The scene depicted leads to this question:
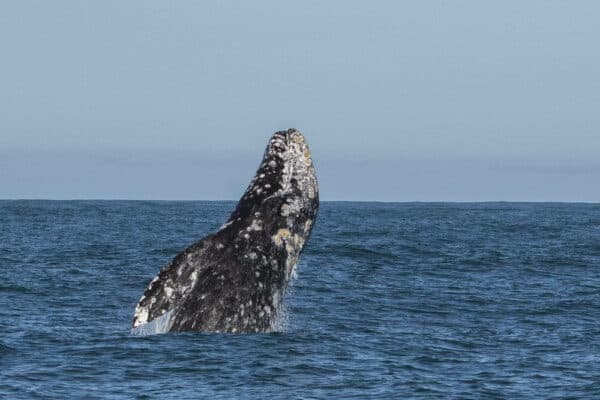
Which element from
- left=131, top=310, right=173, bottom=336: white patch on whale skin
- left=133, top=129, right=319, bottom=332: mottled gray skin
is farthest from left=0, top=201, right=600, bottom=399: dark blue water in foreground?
left=133, top=129, right=319, bottom=332: mottled gray skin

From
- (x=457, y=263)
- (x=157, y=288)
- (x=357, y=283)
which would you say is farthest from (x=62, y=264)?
(x=157, y=288)

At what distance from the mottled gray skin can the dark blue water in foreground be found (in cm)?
33

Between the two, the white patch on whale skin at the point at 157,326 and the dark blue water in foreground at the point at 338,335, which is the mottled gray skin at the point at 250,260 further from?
the dark blue water in foreground at the point at 338,335

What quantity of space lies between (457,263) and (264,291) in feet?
72.2

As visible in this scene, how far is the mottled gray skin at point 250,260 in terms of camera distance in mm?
16469

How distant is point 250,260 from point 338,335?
302 centimetres

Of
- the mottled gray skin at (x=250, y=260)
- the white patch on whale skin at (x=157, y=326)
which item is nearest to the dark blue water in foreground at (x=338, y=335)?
the white patch on whale skin at (x=157, y=326)

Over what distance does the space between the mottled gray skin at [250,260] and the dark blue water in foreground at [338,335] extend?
0.33m

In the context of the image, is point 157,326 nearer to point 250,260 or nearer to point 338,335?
point 250,260

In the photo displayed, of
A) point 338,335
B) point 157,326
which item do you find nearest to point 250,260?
point 157,326

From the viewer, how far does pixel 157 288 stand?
52.8ft

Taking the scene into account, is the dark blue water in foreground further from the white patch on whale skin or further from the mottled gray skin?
the mottled gray skin

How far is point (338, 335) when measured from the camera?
1933 cm

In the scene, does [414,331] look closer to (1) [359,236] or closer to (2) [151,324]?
(2) [151,324]
